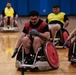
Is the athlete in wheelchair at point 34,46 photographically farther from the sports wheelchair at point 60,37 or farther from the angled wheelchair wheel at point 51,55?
the sports wheelchair at point 60,37

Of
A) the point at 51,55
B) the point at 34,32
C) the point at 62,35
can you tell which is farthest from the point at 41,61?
the point at 62,35

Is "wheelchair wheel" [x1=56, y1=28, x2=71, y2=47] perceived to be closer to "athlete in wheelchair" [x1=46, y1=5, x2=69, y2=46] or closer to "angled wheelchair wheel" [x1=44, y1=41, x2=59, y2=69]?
"athlete in wheelchair" [x1=46, y1=5, x2=69, y2=46]

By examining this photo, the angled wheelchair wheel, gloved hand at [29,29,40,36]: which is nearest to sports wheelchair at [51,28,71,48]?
the angled wheelchair wheel

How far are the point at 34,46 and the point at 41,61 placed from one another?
0.95 feet

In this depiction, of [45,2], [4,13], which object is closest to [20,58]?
[4,13]

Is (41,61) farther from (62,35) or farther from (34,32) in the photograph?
(62,35)

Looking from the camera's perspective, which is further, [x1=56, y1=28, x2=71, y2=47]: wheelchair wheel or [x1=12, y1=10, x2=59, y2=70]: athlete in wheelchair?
[x1=56, y1=28, x2=71, y2=47]: wheelchair wheel

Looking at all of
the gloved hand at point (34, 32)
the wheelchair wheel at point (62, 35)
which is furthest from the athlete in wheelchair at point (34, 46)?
the wheelchair wheel at point (62, 35)

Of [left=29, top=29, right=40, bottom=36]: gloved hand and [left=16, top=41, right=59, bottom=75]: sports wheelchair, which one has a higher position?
[left=29, top=29, right=40, bottom=36]: gloved hand

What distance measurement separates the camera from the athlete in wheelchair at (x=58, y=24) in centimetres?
745

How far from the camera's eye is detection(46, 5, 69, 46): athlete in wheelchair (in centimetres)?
745

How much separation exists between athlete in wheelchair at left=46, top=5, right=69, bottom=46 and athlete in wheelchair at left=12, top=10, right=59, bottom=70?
228cm

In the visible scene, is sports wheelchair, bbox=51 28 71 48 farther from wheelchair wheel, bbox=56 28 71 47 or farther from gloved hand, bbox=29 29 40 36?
gloved hand, bbox=29 29 40 36

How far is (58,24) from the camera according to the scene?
299 inches
